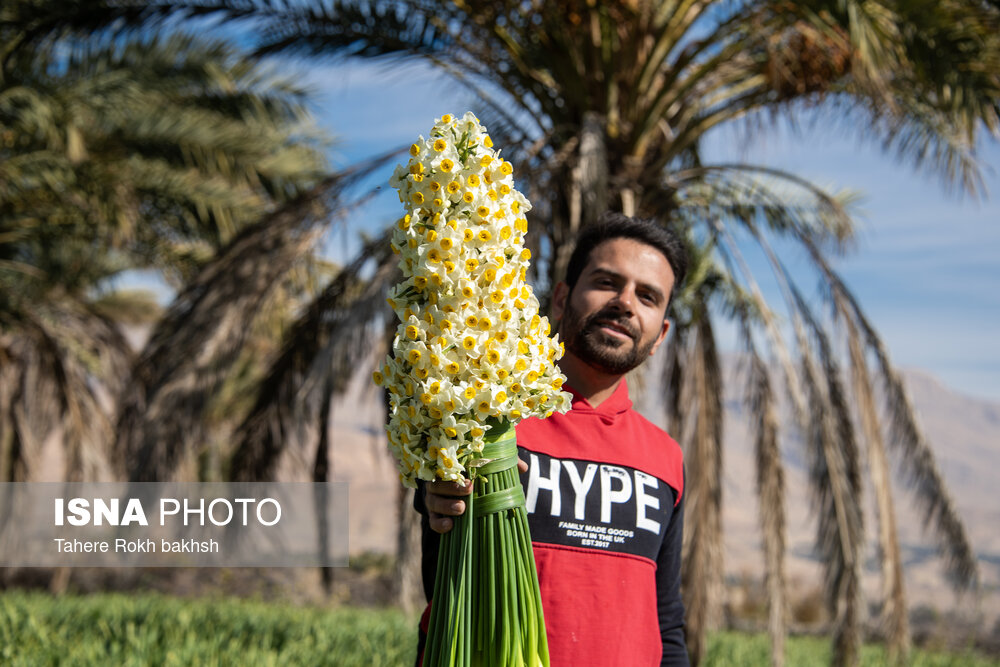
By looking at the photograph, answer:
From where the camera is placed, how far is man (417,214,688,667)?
1.84m

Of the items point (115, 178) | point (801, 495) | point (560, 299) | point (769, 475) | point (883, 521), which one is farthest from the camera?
point (801, 495)

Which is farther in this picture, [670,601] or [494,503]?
[670,601]

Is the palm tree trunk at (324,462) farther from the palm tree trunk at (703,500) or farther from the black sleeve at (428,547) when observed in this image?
the black sleeve at (428,547)

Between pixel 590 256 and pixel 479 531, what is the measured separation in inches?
31.7

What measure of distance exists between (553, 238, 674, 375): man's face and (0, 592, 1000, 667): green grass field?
2.90 meters

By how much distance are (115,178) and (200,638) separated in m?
4.97

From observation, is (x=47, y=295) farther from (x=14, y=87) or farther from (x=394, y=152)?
(x=394, y=152)

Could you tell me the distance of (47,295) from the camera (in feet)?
38.3

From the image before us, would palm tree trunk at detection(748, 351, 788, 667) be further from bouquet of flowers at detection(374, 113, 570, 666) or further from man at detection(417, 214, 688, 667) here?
bouquet of flowers at detection(374, 113, 570, 666)

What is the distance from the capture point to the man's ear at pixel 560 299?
219cm

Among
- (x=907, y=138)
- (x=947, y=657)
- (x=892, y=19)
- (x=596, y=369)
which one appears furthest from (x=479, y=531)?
(x=947, y=657)

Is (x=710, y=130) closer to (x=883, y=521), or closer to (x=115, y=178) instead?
(x=883, y=521)

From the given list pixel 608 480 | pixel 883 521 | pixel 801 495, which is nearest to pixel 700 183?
pixel 883 521

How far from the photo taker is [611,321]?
1.98m
